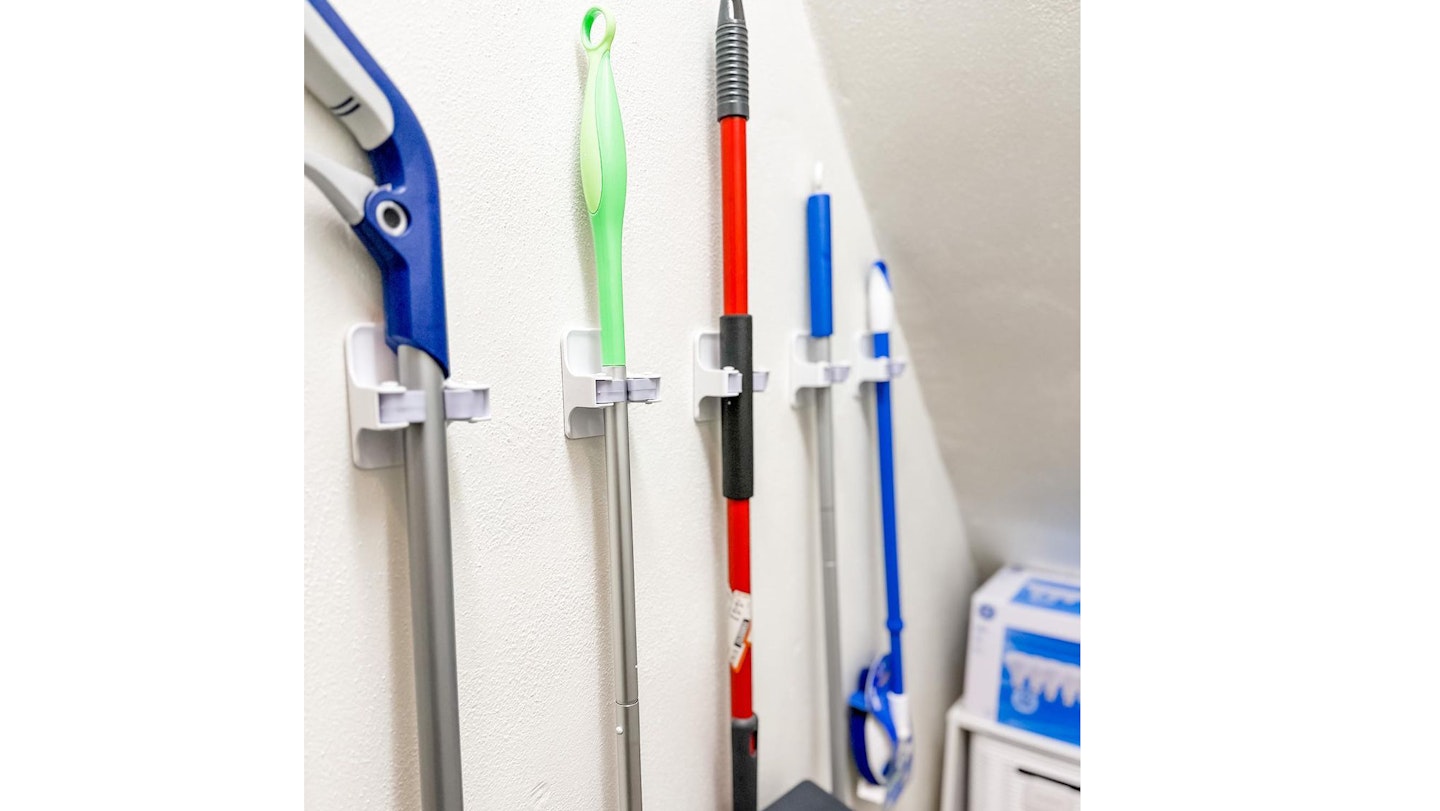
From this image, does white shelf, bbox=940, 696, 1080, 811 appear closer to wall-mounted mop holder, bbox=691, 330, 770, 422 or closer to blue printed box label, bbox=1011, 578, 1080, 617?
blue printed box label, bbox=1011, 578, 1080, 617

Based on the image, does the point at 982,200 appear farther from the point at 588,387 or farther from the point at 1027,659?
the point at 1027,659

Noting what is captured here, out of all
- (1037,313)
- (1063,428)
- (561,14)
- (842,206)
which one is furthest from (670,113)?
(1063,428)

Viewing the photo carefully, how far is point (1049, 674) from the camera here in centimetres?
122

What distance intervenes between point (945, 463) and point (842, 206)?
0.60m

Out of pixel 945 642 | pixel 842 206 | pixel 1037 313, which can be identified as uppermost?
pixel 842 206

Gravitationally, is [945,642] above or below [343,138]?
below

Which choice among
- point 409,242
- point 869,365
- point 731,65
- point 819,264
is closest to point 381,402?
point 409,242

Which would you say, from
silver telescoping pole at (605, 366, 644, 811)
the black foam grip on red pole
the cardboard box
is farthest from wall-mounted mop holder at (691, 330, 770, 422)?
the cardboard box

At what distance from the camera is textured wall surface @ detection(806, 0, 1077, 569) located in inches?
34.7

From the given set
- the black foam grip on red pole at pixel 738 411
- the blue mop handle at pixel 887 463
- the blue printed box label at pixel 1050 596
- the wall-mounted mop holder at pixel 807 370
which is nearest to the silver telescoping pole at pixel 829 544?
the wall-mounted mop holder at pixel 807 370

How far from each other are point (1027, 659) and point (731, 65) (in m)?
1.07

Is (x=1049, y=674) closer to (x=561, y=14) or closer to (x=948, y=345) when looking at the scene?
(x=948, y=345)

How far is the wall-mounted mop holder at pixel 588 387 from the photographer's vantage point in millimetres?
622

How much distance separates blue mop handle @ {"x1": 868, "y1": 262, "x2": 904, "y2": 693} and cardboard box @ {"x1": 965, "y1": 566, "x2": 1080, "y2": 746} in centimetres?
28
